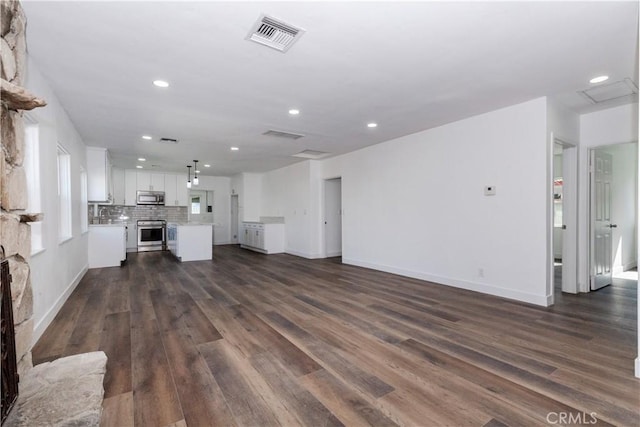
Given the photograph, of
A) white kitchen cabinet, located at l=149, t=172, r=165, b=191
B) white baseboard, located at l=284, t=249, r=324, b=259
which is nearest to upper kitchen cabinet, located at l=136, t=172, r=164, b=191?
white kitchen cabinet, located at l=149, t=172, r=165, b=191

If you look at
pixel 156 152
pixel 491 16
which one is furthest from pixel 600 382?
pixel 156 152

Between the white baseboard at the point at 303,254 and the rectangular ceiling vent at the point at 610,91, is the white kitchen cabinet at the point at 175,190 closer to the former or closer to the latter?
the white baseboard at the point at 303,254

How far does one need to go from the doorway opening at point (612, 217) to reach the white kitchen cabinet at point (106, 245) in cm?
838

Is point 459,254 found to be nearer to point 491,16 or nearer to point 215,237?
point 491,16

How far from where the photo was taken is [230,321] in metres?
3.22

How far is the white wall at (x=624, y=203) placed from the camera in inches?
214

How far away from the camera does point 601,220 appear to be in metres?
4.53

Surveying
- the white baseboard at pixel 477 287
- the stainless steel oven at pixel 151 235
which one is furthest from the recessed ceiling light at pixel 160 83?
the stainless steel oven at pixel 151 235

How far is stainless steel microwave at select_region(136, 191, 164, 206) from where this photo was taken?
905cm

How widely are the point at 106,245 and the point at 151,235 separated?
2.59 metres

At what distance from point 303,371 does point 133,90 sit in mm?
3288

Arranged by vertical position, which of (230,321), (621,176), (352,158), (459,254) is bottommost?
(230,321)

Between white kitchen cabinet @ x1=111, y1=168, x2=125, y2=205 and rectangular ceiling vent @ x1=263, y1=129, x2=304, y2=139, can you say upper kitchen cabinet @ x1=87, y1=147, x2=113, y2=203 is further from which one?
rectangular ceiling vent @ x1=263, y1=129, x2=304, y2=139

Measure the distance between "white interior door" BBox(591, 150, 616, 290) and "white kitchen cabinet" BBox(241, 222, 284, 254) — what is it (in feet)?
21.6
